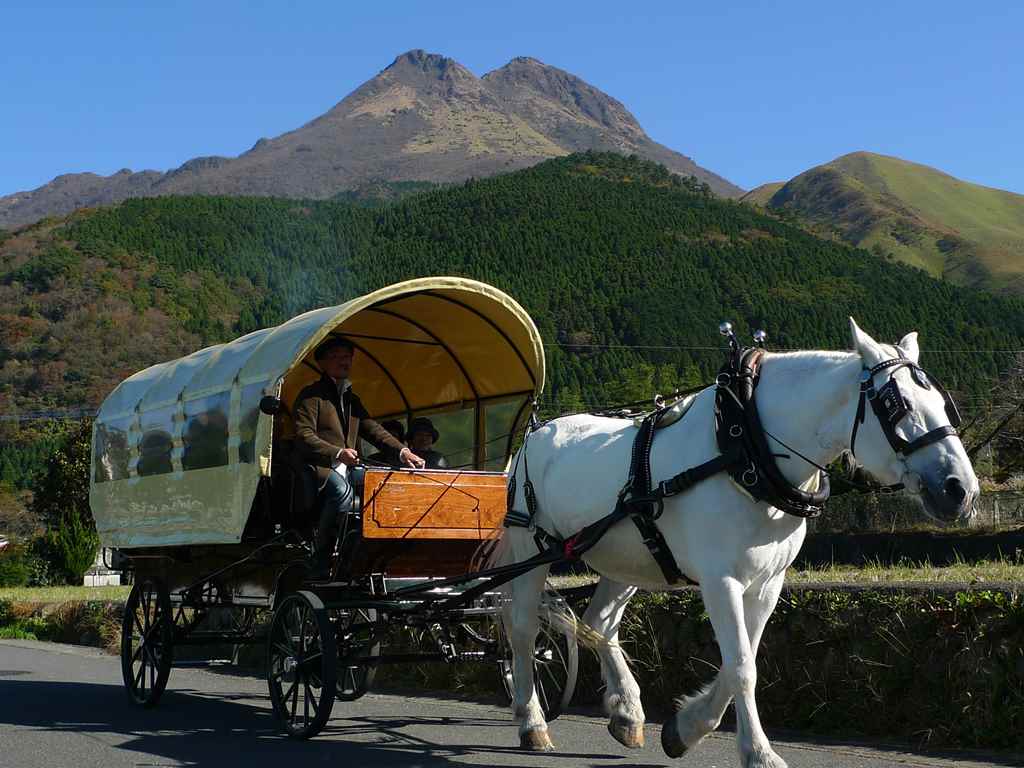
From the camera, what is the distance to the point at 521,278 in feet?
402

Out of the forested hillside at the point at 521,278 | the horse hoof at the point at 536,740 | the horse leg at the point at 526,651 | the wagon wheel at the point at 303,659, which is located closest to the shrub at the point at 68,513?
the wagon wheel at the point at 303,659

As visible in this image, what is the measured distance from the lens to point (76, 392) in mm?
100250

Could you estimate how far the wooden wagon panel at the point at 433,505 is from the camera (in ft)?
25.3

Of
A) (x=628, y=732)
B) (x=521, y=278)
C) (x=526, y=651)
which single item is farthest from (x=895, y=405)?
(x=521, y=278)

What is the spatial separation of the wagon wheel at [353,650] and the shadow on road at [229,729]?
0.61 ft

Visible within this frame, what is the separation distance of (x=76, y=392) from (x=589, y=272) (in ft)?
166

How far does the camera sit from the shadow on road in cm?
696

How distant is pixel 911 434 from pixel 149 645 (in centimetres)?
653

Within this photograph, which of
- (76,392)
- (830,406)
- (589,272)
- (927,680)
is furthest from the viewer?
(589,272)

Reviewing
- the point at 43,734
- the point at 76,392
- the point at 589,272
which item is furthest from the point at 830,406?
the point at 589,272

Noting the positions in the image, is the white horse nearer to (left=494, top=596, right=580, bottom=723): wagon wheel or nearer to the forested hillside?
(left=494, top=596, right=580, bottom=723): wagon wheel

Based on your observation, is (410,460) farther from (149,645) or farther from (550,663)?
(149,645)

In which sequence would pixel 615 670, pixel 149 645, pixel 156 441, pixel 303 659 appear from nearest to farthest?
pixel 615 670, pixel 303 659, pixel 149 645, pixel 156 441

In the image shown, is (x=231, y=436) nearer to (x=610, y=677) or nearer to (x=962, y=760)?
(x=610, y=677)
